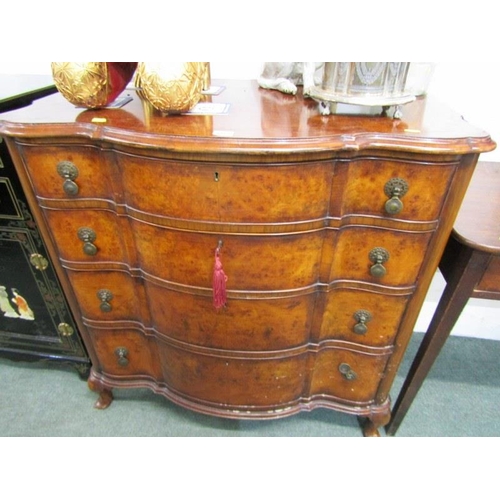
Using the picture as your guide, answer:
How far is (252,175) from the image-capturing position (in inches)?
30.4

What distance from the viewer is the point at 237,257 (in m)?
0.89

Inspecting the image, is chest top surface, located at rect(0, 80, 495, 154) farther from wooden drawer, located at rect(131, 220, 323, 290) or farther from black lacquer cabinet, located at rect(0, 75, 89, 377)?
black lacquer cabinet, located at rect(0, 75, 89, 377)

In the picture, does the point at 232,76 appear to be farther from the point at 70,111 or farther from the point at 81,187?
the point at 81,187

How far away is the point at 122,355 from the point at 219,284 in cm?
57

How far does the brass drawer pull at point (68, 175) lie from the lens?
2.81 feet

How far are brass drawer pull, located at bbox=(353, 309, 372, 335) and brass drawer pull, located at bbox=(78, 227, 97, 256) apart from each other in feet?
2.57

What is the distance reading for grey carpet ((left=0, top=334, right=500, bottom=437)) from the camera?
1369 millimetres

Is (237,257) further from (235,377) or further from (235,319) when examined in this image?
(235,377)

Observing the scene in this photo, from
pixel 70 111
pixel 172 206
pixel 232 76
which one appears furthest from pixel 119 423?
pixel 232 76

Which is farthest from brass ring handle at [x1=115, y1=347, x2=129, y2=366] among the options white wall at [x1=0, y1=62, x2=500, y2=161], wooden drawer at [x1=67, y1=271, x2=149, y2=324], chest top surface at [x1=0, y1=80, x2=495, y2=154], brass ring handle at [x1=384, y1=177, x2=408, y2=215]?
white wall at [x1=0, y1=62, x2=500, y2=161]

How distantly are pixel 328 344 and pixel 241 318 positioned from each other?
0.30m

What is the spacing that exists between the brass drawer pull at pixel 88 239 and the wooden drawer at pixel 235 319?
181 millimetres

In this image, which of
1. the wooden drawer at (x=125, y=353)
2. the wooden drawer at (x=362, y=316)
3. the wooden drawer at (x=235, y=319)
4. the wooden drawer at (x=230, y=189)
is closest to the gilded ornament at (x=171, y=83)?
the wooden drawer at (x=230, y=189)

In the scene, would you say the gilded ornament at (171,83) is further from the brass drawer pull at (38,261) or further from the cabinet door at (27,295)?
the brass drawer pull at (38,261)
